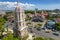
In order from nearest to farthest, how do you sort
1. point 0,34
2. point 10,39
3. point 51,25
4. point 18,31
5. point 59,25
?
point 10,39, point 18,31, point 0,34, point 59,25, point 51,25

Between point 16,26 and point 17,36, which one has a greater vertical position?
point 16,26

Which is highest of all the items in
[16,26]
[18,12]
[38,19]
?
[18,12]

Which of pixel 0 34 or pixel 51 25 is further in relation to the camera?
pixel 51 25

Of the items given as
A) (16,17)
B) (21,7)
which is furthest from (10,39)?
(21,7)

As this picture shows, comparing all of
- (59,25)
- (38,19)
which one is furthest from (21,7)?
(38,19)

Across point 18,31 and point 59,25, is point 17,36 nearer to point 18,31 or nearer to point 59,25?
point 18,31

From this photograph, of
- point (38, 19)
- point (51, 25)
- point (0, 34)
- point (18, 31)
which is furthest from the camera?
point (38, 19)

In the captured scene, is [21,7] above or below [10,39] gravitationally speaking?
above

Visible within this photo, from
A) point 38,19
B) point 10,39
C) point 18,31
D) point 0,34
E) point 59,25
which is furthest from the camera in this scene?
point 38,19

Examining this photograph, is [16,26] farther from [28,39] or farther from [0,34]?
[0,34]
